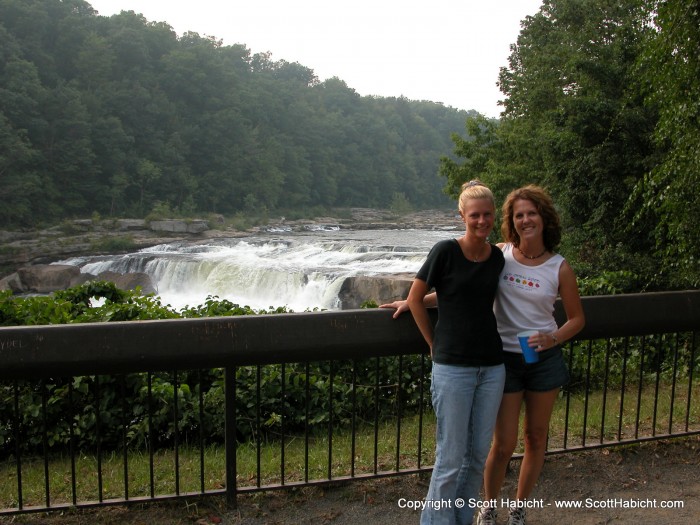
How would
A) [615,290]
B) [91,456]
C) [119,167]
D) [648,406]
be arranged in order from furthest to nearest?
[119,167]
[615,290]
[648,406]
[91,456]

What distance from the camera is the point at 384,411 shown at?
6730 mm

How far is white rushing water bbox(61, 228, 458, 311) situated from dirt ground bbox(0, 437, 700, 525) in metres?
19.7

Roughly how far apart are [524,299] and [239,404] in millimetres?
3128

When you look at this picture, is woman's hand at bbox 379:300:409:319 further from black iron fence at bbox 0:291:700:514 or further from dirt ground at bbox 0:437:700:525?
dirt ground at bbox 0:437:700:525

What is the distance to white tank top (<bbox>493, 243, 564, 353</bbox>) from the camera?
3156 millimetres

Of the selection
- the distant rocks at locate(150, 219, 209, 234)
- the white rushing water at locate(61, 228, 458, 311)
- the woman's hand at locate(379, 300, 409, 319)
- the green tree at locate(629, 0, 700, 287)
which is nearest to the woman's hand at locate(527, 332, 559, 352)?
the woman's hand at locate(379, 300, 409, 319)

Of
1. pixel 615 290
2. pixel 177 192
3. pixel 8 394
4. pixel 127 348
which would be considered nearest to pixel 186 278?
pixel 615 290

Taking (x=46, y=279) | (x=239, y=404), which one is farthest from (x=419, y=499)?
(x=46, y=279)

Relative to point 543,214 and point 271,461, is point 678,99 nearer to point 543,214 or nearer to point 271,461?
point 543,214

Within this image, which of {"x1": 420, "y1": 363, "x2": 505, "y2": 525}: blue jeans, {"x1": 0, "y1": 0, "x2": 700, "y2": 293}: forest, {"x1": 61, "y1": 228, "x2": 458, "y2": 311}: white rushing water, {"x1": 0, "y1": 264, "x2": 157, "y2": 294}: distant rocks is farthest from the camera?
{"x1": 0, "y1": 264, "x2": 157, "y2": 294}: distant rocks

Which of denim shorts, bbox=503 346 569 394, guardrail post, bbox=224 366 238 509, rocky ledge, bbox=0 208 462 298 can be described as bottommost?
rocky ledge, bbox=0 208 462 298

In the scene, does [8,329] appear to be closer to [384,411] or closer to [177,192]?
[384,411]

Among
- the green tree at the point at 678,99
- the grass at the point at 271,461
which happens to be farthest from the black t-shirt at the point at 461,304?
the green tree at the point at 678,99

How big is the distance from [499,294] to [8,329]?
218 cm
